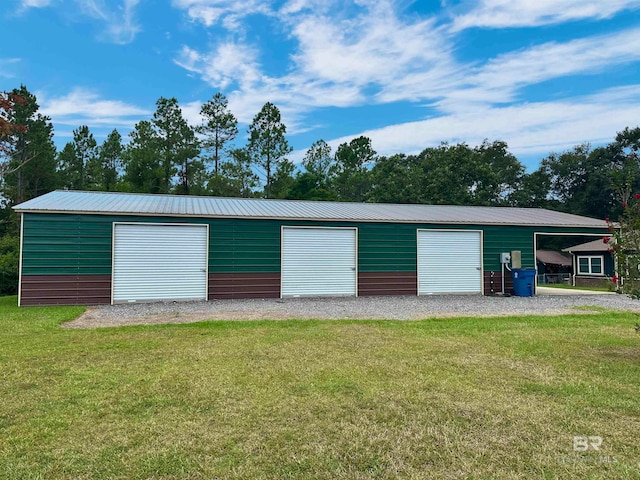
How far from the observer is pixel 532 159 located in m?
38.3

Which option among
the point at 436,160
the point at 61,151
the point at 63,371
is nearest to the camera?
the point at 63,371

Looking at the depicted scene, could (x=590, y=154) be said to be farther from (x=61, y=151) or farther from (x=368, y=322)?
(x=61, y=151)

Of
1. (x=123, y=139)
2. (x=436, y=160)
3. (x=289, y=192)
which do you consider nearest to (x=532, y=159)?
(x=436, y=160)

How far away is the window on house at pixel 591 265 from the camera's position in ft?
85.1

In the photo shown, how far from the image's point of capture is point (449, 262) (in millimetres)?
12797

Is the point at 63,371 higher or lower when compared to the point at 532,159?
lower

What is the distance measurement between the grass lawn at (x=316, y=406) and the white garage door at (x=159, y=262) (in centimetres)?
469

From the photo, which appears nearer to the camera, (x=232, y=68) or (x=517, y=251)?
(x=517, y=251)

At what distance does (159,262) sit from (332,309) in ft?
15.8

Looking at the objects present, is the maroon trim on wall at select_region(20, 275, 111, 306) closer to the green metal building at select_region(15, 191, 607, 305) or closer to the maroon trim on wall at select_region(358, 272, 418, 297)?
the green metal building at select_region(15, 191, 607, 305)

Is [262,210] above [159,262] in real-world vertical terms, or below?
above

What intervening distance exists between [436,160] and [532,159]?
10.8 meters

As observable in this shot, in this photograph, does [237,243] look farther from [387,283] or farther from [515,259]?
Result: [515,259]

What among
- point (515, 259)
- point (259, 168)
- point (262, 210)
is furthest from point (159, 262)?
point (259, 168)
